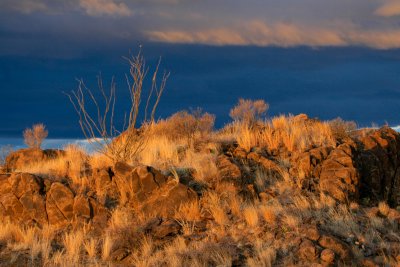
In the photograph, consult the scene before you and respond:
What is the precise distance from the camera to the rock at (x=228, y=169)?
15.4 m

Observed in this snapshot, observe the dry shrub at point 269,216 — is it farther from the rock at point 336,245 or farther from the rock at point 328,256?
the rock at point 328,256

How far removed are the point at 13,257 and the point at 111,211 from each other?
2.68 m

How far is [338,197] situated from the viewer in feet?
A: 49.1

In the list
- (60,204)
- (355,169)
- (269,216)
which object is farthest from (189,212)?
(355,169)

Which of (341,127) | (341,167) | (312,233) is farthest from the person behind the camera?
(341,127)

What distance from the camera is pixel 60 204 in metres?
15.6

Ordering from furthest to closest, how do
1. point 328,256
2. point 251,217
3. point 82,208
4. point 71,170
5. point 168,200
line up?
1. point 71,170
2. point 82,208
3. point 168,200
4. point 251,217
5. point 328,256

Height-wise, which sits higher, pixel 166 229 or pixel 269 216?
pixel 269 216

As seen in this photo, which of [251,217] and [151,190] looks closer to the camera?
[251,217]

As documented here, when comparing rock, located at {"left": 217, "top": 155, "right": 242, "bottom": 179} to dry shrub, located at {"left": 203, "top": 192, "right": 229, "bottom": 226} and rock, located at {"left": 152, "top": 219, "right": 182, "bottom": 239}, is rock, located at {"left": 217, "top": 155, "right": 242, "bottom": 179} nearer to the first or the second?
dry shrub, located at {"left": 203, "top": 192, "right": 229, "bottom": 226}

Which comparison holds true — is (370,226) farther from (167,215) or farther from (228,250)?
(167,215)

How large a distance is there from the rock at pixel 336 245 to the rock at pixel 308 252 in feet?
0.99

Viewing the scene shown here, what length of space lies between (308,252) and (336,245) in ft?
2.09

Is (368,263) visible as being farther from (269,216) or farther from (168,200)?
(168,200)
